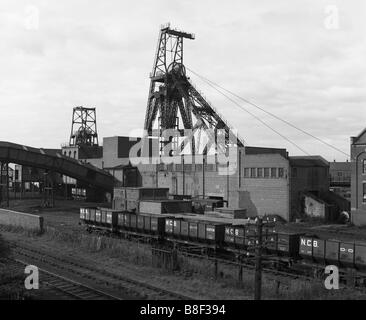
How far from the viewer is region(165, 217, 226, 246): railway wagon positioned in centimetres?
2771

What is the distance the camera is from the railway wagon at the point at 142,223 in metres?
32.2

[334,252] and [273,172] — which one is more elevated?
[273,172]

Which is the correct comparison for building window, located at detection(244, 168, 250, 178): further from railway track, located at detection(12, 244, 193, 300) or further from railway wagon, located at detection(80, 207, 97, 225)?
railway track, located at detection(12, 244, 193, 300)

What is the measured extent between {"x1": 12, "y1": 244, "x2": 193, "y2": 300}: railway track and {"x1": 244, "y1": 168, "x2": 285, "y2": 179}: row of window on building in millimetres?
28059

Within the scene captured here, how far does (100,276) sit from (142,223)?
11.2 metres

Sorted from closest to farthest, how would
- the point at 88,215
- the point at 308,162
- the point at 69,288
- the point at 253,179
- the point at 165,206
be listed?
the point at 69,288, the point at 165,206, the point at 88,215, the point at 308,162, the point at 253,179

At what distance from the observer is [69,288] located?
782 inches

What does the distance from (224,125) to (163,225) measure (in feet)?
106

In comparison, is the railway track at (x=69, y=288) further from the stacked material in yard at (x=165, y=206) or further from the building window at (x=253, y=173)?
the building window at (x=253, y=173)

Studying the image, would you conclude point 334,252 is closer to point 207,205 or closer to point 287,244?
point 287,244

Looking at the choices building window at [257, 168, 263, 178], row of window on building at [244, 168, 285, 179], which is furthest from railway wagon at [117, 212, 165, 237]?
building window at [257, 168, 263, 178]

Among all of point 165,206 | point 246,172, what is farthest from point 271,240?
point 246,172

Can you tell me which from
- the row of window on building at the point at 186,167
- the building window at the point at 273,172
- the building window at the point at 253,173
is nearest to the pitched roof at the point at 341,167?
the row of window on building at the point at 186,167
